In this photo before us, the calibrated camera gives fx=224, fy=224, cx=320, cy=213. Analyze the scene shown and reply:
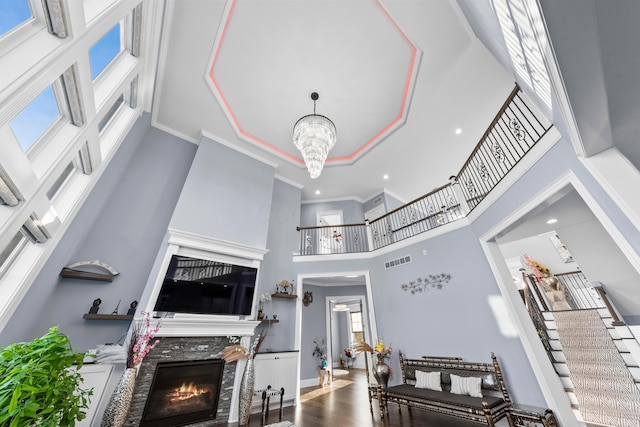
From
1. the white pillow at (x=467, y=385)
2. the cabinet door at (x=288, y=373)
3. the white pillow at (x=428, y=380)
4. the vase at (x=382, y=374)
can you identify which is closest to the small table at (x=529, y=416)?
the white pillow at (x=467, y=385)

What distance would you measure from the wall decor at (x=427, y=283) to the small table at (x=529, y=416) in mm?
1897

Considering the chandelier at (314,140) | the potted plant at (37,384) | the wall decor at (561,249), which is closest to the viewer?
the potted plant at (37,384)

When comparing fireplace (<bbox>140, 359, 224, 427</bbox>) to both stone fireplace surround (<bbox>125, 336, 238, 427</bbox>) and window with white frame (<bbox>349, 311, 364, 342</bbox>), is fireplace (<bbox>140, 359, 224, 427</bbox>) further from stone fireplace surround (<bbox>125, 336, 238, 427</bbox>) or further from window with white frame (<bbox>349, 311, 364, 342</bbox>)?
window with white frame (<bbox>349, 311, 364, 342</bbox>)

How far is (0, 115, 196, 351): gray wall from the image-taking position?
9.50ft

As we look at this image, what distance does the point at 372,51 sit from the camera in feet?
13.5

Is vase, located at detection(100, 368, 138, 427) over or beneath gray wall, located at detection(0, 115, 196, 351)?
beneath

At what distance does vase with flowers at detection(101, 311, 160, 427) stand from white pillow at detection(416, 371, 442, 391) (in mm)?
4263

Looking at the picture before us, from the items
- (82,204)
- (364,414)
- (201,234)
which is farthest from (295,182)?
(364,414)

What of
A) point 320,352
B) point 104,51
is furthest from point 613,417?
point 104,51

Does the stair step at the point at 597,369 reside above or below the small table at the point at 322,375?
above

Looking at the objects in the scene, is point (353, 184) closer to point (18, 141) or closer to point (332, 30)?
point (332, 30)

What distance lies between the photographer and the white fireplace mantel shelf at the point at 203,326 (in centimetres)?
343

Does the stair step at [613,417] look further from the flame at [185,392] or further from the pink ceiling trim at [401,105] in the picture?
the pink ceiling trim at [401,105]

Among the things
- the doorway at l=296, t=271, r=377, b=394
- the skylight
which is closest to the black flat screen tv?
the doorway at l=296, t=271, r=377, b=394
